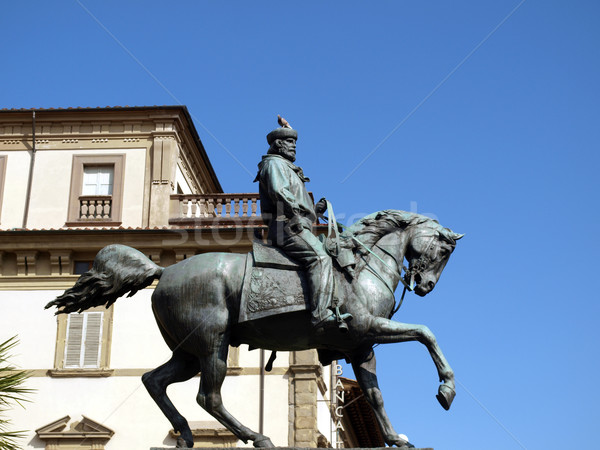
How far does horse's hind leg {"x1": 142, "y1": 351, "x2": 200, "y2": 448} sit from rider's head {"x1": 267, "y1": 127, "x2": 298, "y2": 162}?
2.30 m

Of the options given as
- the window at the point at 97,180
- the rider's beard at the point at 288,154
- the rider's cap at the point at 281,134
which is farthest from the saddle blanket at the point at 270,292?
the window at the point at 97,180

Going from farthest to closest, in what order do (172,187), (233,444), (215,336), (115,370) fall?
1. (172,187)
2. (115,370)
3. (233,444)
4. (215,336)

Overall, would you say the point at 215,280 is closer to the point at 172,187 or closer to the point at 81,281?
the point at 81,281

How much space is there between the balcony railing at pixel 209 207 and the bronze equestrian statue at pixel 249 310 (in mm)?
18825

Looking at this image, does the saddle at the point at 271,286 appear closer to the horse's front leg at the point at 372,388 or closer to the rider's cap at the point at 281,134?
the horse's front leg at the point at 372,388

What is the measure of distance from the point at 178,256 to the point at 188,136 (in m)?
6.08

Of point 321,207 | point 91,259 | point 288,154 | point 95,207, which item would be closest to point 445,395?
point 321,207

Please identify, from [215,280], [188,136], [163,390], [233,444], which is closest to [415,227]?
[215,280]

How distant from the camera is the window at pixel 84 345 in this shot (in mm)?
26094

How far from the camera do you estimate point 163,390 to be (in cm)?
895

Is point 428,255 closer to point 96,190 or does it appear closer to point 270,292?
point 270,292

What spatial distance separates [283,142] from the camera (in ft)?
31.7

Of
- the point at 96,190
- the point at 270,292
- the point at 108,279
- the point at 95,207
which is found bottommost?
the point at 270,292

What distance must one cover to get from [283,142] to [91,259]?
1865 centimetres
